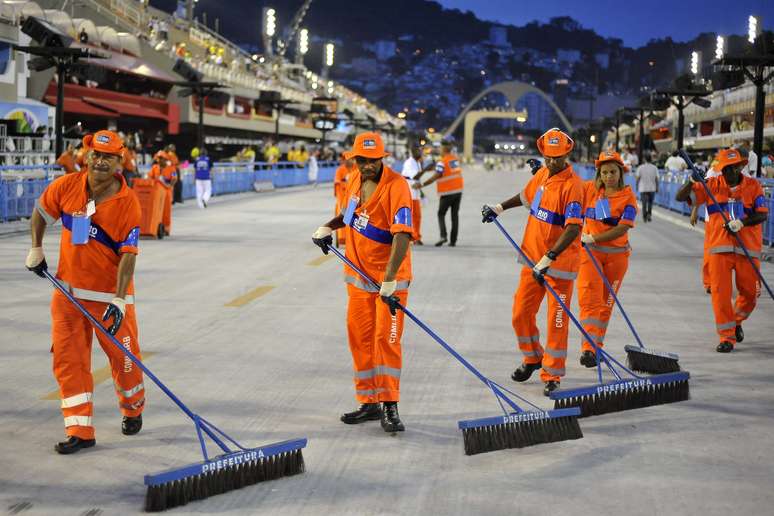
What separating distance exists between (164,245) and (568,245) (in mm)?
12718

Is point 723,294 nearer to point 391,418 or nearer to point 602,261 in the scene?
point 602,261

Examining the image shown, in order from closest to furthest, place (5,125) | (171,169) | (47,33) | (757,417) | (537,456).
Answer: (537,456)
(757,417)
(171,169)
(47,33)
(5,125)

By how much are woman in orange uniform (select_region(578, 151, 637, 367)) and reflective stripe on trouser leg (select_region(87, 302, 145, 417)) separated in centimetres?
382

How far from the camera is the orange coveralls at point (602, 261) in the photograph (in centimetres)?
897

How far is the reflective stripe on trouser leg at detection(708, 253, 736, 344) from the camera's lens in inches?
Result: 386

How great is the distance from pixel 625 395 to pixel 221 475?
3074 mm

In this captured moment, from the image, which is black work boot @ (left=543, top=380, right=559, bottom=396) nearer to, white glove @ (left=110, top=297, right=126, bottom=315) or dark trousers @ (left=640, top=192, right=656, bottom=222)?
white glove @ (left=110, top=297, right=126, bottom=315)

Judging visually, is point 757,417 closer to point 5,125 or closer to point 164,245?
point 164,245

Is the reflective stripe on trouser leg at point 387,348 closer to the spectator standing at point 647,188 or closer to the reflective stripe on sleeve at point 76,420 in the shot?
the reflective stripe on sleeve at point 76,420

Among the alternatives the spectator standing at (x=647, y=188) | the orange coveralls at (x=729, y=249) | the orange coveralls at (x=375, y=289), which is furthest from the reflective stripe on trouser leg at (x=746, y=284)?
the spectator standing at (x=647, y=188)

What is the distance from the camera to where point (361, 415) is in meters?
6.93

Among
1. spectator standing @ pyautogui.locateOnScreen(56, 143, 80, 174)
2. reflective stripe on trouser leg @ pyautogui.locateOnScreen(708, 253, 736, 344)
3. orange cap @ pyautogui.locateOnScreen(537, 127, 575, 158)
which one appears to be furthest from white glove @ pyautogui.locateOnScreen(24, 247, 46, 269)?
spectator standing @ pyautogui.locateOnScreen(56, 143, 80, 174)

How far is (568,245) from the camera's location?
25.4ft

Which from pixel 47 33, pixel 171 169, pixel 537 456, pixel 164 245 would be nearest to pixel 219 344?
pixel 537 456
